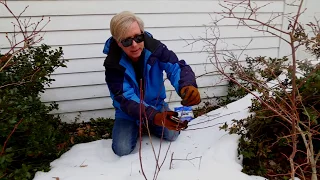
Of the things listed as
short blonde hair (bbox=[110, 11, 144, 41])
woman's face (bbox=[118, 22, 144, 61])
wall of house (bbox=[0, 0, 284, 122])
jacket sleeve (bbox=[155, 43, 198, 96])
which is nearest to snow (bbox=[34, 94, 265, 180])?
jacket sleeve (bbox=[155, 43, 198, 96])

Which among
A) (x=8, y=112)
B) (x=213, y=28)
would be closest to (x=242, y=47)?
(x=213, y=28)

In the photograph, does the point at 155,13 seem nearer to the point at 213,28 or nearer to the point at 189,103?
the point at 213,28

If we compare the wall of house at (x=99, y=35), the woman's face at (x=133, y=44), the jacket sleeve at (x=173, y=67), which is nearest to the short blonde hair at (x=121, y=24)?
the woman's face at (x=133, y=44)

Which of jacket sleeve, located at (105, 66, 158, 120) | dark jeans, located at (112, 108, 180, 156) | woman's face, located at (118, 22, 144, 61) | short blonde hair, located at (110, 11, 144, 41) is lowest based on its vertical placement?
dark jeans, located at (112, 108, 180, 156)

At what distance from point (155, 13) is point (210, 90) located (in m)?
1.14

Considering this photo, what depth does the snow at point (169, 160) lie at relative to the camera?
1.96 m

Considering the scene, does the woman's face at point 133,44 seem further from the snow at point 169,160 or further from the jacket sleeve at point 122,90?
the snow at point 169,160

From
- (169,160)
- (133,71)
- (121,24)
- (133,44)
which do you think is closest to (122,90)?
(133,71)

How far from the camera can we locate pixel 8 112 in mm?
2062

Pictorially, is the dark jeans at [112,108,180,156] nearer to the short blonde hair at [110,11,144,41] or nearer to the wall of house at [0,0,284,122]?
the wall of house at [0,0,284,122]

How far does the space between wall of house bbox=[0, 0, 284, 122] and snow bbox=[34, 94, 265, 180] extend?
1.99ft

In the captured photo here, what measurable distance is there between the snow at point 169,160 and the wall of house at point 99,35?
606 millimetres

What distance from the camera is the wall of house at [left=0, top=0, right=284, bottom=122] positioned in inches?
111

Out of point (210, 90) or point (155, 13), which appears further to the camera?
point (210, 90)
